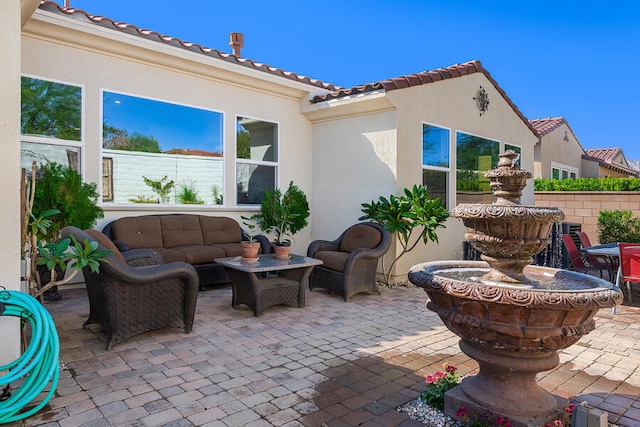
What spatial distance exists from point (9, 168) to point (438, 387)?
331cm

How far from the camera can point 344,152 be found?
803cm

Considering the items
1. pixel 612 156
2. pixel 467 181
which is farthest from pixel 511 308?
pixel 612 156

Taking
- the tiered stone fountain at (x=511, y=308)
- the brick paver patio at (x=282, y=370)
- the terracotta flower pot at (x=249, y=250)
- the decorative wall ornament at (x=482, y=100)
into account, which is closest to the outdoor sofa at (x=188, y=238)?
the brick paver patio at (x=282, y=370)

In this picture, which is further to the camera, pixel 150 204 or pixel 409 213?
pixel 150 204

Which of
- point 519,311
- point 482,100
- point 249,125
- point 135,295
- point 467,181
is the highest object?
point 482,100

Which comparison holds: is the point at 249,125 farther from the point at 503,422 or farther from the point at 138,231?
the point at 503,422

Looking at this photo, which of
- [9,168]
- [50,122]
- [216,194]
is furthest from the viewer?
[216,194]

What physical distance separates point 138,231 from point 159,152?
154cm

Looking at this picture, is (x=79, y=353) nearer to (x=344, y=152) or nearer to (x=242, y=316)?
(x=242, y=316)

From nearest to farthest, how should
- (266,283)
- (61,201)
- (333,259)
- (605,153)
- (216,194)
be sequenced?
(61,201)
(266,283)
(333,259)
(216,194)
(605,153)

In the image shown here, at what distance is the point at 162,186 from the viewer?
7.03 meters

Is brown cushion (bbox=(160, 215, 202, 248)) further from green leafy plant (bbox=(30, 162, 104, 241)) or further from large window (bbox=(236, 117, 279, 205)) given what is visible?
green leafy plant (bbox=(30, 162, 104, 241))

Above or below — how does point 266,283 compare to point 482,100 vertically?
below

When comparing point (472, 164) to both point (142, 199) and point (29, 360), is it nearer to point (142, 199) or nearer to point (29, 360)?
point (142, 199)
